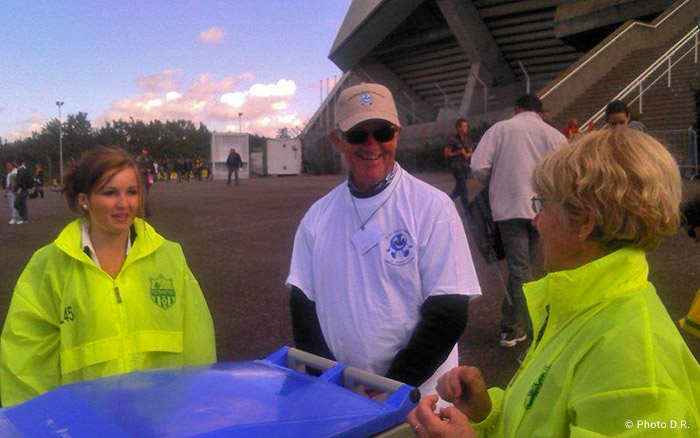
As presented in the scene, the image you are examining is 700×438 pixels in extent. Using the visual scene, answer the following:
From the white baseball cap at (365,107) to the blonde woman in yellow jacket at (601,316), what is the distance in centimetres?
93

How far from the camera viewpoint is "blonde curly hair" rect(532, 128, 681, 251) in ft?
4.61

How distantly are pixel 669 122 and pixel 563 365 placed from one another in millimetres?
17552

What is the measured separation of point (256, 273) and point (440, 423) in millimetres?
7046

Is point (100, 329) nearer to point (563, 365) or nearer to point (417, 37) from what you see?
point (563, 365)

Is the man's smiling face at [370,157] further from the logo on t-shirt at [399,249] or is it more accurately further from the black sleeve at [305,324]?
the black sleeve at [305,324]

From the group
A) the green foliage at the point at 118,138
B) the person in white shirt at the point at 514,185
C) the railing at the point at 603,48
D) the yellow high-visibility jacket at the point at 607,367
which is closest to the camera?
the yellow high-visibility jacket at the point at 607,367

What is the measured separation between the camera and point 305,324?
2.44 meters

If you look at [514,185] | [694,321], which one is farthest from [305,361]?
[514,185]

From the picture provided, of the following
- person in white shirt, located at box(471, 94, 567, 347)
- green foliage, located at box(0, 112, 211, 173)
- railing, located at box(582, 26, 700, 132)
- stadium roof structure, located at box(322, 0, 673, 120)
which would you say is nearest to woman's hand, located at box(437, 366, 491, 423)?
person in white shirt, located at box(471, 94, 567, 347)

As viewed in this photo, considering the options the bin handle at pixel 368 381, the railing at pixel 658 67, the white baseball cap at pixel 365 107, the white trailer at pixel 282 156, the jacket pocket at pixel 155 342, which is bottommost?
the jacket pocket at pixel 155 342

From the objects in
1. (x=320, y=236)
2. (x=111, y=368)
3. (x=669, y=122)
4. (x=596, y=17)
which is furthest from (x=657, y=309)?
(x=596, y=17)

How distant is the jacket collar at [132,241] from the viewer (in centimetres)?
254

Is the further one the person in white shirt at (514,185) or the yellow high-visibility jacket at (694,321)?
the person in white shirt at (514,185)

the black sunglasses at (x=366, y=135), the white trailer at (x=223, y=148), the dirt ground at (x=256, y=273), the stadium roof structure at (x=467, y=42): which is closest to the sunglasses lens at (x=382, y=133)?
the black sunglasses at (x=366, y=135)
